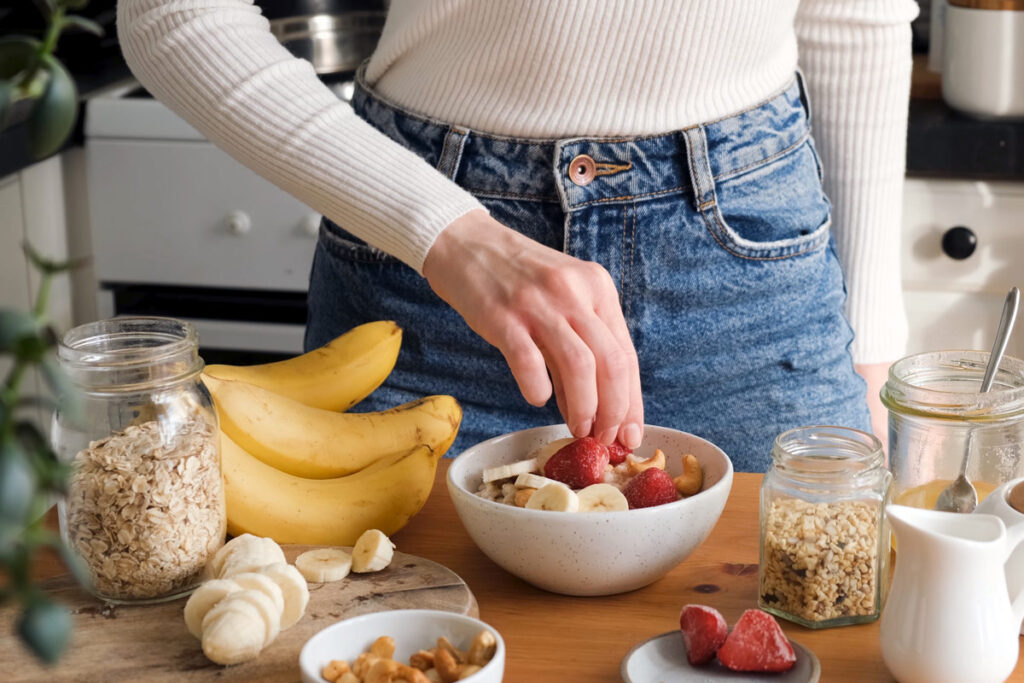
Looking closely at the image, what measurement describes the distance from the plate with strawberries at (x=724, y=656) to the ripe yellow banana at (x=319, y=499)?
21 centimetres

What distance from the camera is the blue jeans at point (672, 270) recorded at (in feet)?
3.13

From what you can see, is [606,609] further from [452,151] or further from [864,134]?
[864,134]

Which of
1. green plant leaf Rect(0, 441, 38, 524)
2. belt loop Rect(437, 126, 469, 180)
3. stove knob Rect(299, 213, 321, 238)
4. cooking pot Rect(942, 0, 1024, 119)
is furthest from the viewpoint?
stove knob Rect(299, 213, 321, 238)

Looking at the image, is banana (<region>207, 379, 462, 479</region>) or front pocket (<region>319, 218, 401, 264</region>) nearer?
banana (<region>207, 379, 462, 479</region>)

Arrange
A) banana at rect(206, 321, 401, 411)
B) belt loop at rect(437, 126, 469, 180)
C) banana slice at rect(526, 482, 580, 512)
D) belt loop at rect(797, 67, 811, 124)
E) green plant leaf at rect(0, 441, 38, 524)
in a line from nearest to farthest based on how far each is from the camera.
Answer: green plant leaf at rect(0, 441, 38, 524) < banana slice at rect(526, 482, 580, 512) < banana at rect(206, 321, 401, 411) < belt loop at rect(437, 126, 469, 180) < belt loop at rect(797, 67, 811, 124)

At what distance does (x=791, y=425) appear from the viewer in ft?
3.45

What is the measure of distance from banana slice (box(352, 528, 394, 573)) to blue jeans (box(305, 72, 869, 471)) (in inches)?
12.4

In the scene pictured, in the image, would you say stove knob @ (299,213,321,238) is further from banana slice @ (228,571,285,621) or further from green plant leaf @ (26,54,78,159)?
green plant leaf @ (26,54,78,159)

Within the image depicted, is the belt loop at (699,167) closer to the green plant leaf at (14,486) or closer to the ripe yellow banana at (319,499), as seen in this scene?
the ripe yellow banana at (319,499)

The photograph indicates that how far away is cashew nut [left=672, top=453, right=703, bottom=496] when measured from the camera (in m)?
0.71

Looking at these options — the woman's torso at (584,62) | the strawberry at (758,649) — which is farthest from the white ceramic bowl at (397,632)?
the woman's torso at (584,62)

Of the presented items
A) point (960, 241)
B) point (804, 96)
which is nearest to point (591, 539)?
point (804, 96)

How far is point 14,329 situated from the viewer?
224mm

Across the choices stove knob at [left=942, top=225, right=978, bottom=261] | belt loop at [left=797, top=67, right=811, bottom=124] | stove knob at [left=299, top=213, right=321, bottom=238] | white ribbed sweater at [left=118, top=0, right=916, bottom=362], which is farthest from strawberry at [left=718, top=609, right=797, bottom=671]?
stove knob at [left=299, top=213, right=321, bottom=238]
